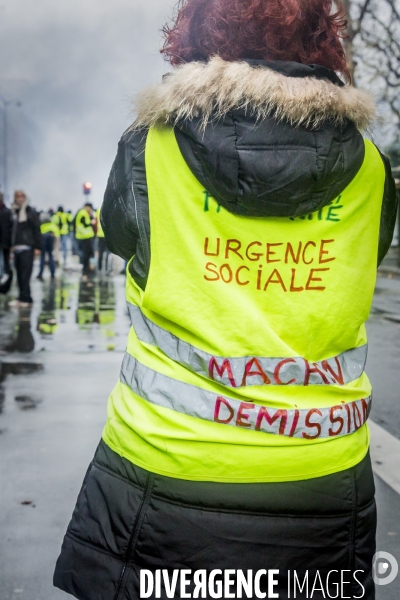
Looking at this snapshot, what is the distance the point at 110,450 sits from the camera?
6.37 ft

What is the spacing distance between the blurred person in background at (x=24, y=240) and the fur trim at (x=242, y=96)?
12.3 m

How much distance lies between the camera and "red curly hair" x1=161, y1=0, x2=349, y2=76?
188 centimetres

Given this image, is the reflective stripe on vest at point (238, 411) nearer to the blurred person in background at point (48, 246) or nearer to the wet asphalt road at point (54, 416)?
the wet asphalt road at point (54, 416)

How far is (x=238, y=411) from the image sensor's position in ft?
5.97

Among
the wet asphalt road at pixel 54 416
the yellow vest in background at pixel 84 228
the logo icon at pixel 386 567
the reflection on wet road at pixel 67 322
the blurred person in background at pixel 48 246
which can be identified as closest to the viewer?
the logo icon at pixel 386 567

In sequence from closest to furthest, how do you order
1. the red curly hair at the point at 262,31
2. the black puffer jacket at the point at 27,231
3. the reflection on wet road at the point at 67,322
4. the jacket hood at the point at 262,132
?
the jacket hood at the point at 262,132 → the red curly hair at the point at 262,31 → the reflection on wet road at the point at 67,322 → the black puffer jacket at the point at 27,231

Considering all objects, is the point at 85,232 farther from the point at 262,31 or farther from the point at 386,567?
the point at 262,31

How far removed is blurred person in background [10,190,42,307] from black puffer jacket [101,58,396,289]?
1224 cm

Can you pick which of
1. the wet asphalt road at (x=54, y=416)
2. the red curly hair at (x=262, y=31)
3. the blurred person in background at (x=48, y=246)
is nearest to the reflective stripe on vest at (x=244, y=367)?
the red curly hair at (x=262, y=31)

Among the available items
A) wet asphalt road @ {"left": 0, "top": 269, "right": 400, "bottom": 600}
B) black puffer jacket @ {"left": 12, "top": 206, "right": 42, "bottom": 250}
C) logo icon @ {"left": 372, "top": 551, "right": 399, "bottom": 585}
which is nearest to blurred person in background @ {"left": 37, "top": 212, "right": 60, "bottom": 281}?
black puffer jacket @ {"left": 12, "top": 206, "right": 42, "bottom": 250}

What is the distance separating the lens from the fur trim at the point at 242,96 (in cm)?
177

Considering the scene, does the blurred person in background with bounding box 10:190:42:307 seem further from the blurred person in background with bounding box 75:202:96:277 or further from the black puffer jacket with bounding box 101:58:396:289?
the black puffer jacket with bounding box 101:58:396:289

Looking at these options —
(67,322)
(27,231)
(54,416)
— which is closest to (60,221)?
(27,231)

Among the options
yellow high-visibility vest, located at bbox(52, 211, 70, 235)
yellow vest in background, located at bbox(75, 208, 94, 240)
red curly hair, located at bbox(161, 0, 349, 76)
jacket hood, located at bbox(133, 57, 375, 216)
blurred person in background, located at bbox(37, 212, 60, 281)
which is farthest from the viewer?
yellow high-visibility vest, located at bbox(52, 211, 70, 235)
